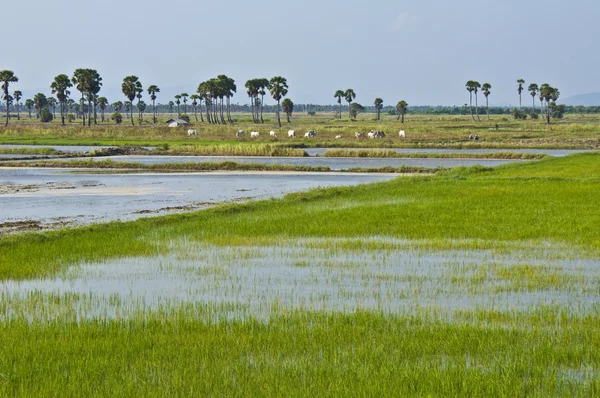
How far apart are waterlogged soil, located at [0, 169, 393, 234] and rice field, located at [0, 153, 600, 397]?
3.18 m

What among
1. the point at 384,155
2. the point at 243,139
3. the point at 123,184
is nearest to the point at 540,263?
the point at 123,184

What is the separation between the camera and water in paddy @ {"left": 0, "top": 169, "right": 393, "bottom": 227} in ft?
67.3

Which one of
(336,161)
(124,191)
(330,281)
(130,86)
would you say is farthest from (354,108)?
(330,281)

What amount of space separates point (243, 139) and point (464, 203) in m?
51.5

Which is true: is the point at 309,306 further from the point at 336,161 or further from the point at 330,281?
the point at 336,161

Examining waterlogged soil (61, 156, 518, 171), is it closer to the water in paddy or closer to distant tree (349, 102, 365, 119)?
the water in paddy

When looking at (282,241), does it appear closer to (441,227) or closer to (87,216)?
(441,227)

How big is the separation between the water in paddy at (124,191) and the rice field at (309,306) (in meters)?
3.39

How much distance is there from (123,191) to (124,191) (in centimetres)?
3

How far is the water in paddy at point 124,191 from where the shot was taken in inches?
808

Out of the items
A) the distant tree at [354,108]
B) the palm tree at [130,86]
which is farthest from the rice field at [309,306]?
the distant tree at [354,108]

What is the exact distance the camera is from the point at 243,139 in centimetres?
7094

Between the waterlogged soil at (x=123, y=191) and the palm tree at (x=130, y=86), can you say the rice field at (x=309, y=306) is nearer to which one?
the waterlogged soil at (x=123, y=191)

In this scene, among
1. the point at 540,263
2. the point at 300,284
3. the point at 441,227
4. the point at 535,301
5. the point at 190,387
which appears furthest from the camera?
the point at 441,227
